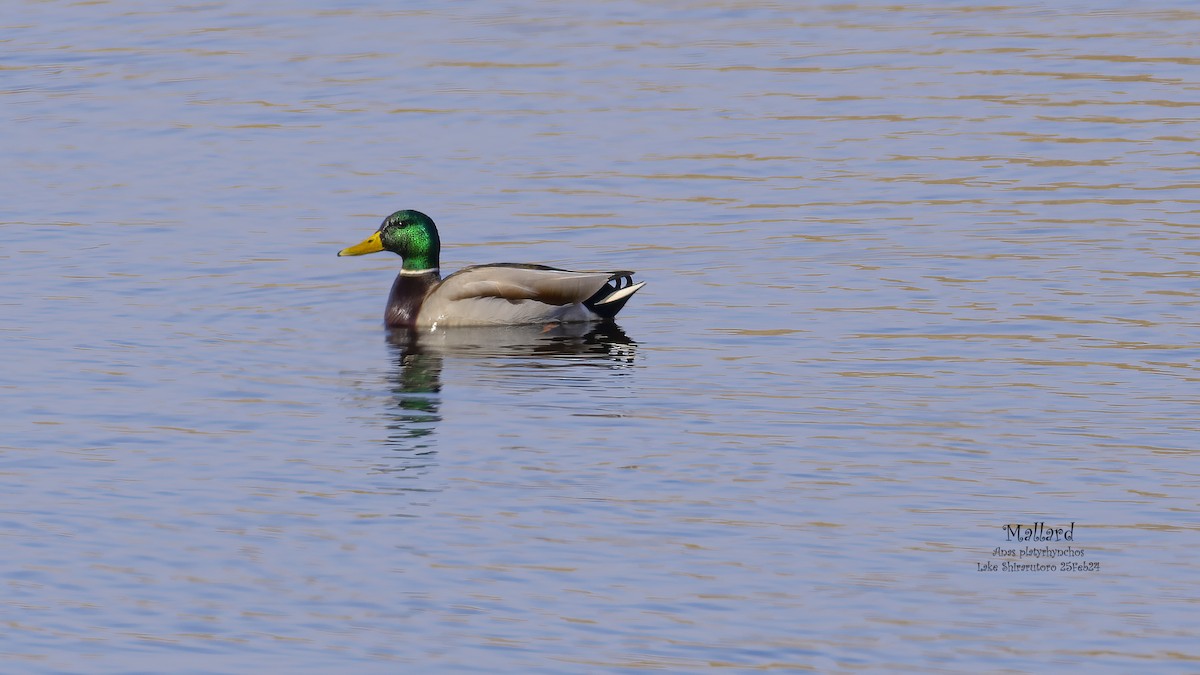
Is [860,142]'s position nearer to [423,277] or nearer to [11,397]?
[423,277]

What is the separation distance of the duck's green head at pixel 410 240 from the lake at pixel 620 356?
551 mm

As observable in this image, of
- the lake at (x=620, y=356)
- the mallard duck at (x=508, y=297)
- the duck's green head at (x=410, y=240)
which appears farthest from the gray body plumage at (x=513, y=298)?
the duck's green head at (x=410, y=240)

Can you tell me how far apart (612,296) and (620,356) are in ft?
4.86

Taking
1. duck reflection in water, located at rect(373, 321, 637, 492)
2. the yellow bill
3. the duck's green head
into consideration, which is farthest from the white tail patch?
the yellow bill

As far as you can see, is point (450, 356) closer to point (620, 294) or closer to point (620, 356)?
point (620, 356)

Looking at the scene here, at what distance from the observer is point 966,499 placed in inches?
445

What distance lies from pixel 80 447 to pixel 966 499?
17.2 ft

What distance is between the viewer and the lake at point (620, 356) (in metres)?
9.77

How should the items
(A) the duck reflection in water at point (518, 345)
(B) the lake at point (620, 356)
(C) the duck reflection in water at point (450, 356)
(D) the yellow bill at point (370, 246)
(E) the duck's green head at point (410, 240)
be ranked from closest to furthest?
(B) the lake at point (620, 356) → (C) the duck reflection in water at point (450, 356) → (A) the duck reflection in water at point (518, 345) → (E) the duck's green head at point (410, 240) → (D) the yellow bill at point (370, 246)

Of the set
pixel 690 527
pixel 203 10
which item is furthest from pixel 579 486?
pixel 203 10

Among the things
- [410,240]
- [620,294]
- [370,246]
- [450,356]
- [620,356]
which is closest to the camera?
[620,356]

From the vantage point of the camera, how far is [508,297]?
17.0 m

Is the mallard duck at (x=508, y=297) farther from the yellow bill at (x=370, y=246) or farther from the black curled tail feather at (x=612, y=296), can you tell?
the yellow bill at (x=370, y=246)

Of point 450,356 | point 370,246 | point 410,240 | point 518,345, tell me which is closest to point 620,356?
point 518,345
